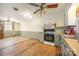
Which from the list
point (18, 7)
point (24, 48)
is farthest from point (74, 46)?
point (18, 7)

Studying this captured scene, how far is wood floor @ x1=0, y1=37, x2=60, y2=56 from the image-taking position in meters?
1.70

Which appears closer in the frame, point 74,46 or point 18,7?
point 74,46

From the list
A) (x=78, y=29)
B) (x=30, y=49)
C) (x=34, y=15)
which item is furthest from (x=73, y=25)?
(x=30, y=49)

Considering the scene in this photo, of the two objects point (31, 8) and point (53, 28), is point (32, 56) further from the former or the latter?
point (31, 8)

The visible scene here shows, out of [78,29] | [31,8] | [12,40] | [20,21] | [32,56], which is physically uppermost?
[31,8]

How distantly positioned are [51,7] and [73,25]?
1.25ft

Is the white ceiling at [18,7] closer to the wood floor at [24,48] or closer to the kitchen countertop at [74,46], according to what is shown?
the wood floor at [24,48]

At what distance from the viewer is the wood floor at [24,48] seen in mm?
1698

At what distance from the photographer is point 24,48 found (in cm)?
171

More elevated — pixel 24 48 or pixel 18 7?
pixel 18 7

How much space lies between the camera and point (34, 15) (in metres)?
1.73

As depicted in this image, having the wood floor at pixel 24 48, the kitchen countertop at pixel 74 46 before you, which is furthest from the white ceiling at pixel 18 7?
the kitchen countertop at pixel 74 46

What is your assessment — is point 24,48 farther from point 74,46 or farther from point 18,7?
point 74,46

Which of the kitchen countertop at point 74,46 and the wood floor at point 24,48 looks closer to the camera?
the kitchen countertop at point 74,46
